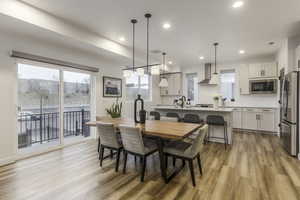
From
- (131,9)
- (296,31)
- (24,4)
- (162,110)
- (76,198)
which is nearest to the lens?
(76,198)

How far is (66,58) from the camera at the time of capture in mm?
4094

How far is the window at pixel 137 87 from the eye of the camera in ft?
19.9

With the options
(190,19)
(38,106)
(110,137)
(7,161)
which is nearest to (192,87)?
(190,19)

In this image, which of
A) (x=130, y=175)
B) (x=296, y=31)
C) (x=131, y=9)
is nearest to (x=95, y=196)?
(x=130, y=175)

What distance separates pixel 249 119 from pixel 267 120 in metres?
0.52

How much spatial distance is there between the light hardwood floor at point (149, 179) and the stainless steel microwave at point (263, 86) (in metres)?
2.74

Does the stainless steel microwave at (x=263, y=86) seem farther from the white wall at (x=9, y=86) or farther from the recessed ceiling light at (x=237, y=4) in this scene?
the white wall at (x=9, y=86)

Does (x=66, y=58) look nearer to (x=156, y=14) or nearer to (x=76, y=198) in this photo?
(x=156, y=14)

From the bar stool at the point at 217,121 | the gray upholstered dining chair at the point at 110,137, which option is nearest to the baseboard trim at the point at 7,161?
the gray upholstered dining chair at the point at 110,137

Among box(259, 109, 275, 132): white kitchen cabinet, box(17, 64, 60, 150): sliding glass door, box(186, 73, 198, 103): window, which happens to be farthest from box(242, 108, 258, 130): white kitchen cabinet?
box(17, 64, 60, 150): sliding glass door

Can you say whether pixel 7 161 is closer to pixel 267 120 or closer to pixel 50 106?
pixel 50 106

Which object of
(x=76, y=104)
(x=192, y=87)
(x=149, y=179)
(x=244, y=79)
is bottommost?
(x=149, y=179)

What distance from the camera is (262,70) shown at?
18.3ft

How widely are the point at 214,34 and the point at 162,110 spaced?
2579mm
